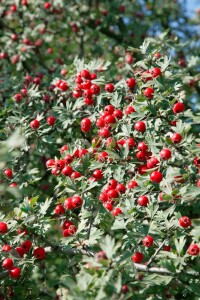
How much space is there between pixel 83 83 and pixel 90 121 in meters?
0.47

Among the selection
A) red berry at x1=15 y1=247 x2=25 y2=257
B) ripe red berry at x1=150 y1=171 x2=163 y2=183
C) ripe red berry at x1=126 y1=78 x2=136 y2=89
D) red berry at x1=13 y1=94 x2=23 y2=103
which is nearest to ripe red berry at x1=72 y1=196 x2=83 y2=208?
red berry at x1=15 y1=247 x2=25 y2=257

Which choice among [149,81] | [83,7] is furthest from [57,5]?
[149,81]

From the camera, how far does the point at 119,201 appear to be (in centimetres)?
366

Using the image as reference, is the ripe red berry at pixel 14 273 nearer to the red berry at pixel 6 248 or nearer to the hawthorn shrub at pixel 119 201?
the hawthorn shrub at pixel 119 201

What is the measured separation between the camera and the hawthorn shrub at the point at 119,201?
318 centimetres

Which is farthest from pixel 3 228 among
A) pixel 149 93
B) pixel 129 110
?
pixel 149 93

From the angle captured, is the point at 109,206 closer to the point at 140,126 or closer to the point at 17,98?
the point at 140,126

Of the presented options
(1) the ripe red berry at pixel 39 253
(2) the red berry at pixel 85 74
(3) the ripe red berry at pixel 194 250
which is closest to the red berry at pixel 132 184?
(3) the ripe red berry at pixel 194 250

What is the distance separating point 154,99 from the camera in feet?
12.8

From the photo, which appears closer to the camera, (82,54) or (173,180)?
(173,180)

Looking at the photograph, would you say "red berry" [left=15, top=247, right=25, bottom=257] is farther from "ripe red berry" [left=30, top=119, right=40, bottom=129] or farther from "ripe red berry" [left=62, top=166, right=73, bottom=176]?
"ripe red berry" [left=30, top=119, right=40, bottom=129]

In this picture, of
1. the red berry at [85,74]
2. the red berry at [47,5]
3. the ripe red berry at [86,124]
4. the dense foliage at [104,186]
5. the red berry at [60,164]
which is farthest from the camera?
the red berry at [47,5]

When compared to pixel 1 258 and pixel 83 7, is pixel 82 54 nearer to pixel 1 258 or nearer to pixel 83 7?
pixel 83 7

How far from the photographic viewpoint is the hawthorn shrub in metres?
3.18
